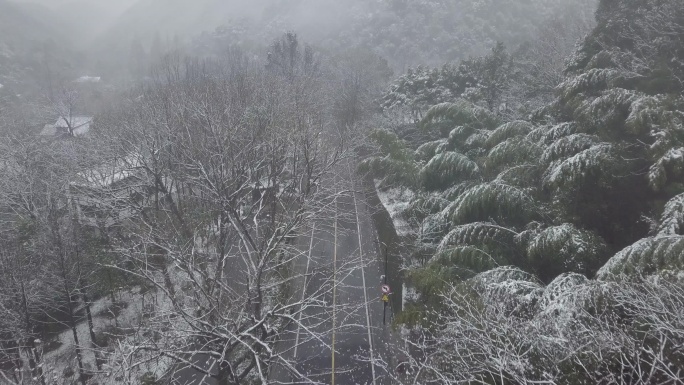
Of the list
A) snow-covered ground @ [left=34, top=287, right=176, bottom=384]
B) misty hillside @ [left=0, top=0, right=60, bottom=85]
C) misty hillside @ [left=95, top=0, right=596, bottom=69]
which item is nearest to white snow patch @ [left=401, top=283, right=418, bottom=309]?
snow-covered ground @ [left=34, top=287, right=176, bottom=384]

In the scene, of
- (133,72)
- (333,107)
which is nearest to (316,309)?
(333,107)

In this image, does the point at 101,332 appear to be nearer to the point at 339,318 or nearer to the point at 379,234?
the point at 339,318

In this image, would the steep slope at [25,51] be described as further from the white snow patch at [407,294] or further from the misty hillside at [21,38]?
the white snow patch at [407,294]

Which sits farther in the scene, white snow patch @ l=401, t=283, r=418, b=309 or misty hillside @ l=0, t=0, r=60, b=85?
misty hillside @ l=0, t=0, r=60, b=85

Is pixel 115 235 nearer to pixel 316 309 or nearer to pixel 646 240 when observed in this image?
pixel 316 309

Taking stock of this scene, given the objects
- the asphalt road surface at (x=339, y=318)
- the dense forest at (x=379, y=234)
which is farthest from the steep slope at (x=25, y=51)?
the asphalt road surface at (x=339, y=318)

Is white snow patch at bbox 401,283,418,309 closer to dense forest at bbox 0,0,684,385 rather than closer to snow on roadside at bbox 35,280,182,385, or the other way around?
dense forest at bbox 0,0,684,385
